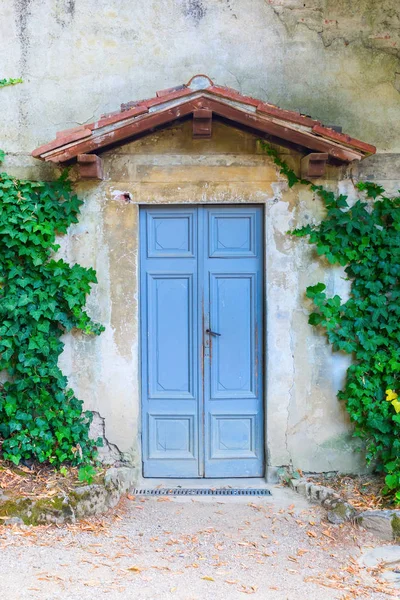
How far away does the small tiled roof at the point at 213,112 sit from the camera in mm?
4442

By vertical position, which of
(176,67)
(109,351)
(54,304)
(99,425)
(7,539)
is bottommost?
(7,539)

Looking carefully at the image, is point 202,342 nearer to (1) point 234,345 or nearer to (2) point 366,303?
(1) point 234,345

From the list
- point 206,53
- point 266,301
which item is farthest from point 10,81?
point 266,301

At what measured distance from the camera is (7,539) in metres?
4.09

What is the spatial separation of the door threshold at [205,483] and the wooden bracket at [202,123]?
3.13m

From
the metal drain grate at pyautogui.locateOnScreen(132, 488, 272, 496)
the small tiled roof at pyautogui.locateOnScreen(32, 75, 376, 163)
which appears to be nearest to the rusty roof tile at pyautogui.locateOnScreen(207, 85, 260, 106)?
the small tiled roof at pyautogui.locateOnScreen(32, 75, 376, 163)

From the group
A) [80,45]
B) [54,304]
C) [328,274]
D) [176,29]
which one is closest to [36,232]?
Answer: [54,304]

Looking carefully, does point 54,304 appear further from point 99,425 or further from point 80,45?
point 80,45

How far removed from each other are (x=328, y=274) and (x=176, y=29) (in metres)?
2.68

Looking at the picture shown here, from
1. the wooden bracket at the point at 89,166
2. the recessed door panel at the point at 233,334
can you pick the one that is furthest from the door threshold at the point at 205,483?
the wooden bracket at the point at 89,166

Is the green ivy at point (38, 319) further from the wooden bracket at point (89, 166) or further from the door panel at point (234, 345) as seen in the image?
the door panel at point (234, 345)

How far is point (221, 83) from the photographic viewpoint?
5.18 meters

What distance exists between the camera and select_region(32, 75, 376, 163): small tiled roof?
14.6 ft

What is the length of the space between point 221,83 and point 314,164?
122 centimetres
